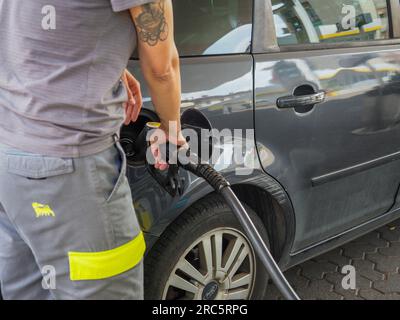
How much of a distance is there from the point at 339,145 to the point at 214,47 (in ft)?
2.50

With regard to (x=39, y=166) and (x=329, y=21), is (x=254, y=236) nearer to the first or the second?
(x=39, y=166)

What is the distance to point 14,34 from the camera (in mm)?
1111

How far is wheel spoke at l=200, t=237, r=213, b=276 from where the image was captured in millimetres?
1827

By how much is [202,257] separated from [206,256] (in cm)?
2

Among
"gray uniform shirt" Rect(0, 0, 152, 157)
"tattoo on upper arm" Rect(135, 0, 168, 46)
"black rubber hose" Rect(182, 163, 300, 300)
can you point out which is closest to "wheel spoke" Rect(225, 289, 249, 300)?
"black rubber hose" Rect(182, 163, 300, 300)

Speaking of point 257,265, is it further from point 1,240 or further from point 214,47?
point 1,240

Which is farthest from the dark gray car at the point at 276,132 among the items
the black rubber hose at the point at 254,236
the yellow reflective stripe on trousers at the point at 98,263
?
the yellow reflective stripe on trousers at the point at 98,263

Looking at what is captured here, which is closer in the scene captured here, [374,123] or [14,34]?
[14,34]

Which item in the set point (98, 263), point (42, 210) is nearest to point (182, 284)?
point (98, 263)

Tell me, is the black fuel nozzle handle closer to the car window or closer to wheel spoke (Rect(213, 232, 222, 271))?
wheel spoke (Rect(213, 232, 222, 271))

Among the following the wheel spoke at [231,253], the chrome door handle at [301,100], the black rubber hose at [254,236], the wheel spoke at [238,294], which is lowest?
the wheel spoke at [238,294]

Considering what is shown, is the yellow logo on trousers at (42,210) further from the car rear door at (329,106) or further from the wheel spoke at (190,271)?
the car rear door at (329,106)

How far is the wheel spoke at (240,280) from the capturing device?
1.99 meters
